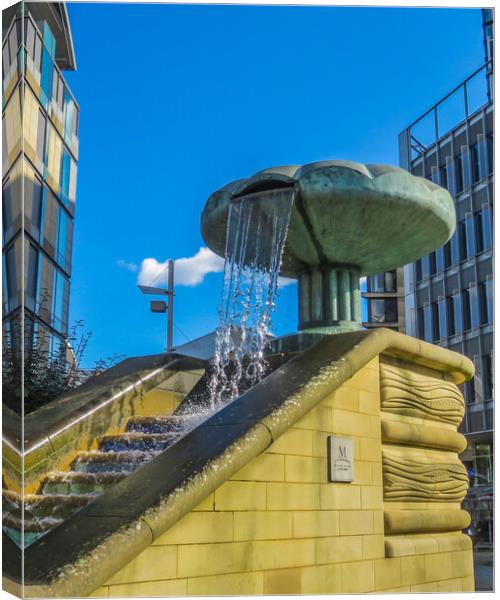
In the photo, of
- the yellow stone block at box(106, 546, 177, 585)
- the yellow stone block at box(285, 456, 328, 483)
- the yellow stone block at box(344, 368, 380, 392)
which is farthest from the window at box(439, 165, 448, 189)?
the yellow stone block at box(106, 546, 177, 585)

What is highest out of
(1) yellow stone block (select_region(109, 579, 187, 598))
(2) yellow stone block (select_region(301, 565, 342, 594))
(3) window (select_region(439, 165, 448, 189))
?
(3) window (select_region(439, 165, 448, 189))

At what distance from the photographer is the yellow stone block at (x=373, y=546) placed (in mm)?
6016

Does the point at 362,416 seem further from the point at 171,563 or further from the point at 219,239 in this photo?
the point at 219,239

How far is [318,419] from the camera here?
19.1 ft

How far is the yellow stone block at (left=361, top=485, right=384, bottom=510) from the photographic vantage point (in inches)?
240

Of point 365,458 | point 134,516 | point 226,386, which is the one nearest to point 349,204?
point 226,386

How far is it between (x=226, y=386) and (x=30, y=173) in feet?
9.53

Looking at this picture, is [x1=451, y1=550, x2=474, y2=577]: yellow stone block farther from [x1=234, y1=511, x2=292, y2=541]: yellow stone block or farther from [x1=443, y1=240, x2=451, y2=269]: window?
[x1=443, y1=240, x2=451, y2=269]: window

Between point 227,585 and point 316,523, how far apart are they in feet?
3.08

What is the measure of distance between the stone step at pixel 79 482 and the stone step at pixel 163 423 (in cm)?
100

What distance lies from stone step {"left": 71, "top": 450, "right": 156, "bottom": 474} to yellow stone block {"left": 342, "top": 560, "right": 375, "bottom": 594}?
6.12ft

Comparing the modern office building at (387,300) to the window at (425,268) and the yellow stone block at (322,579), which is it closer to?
the window at (425,268)

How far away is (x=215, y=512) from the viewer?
4.89 metres

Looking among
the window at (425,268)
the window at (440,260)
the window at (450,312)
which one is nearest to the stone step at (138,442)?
the window at (450,312)
